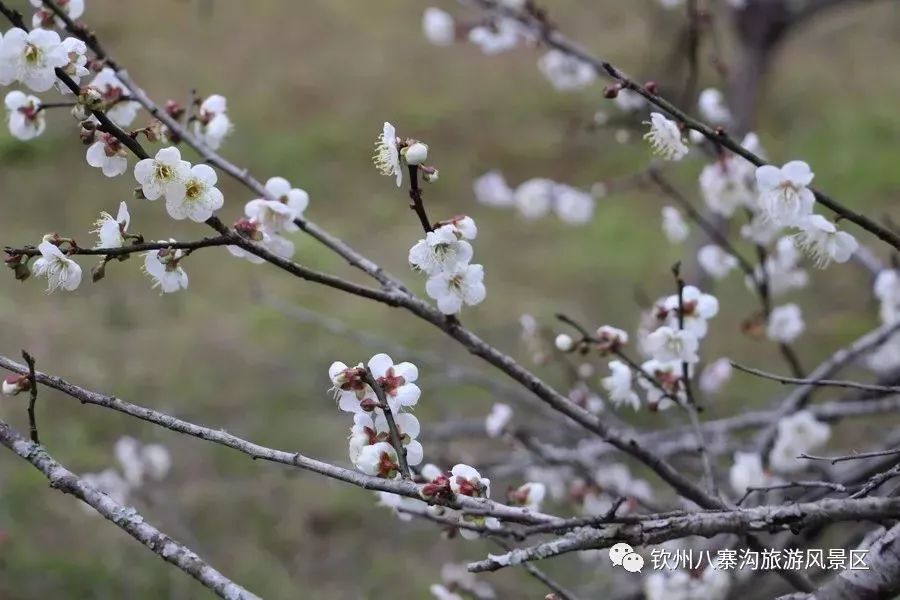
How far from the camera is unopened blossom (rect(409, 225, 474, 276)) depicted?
2.54 ft

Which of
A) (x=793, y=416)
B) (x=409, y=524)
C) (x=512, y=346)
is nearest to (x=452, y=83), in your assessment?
(x=512, y=346)

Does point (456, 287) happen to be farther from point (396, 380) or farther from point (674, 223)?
point (674, 223)

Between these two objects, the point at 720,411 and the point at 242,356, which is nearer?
the point at 720,411

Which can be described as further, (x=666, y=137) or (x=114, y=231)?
(x=666, y=137)

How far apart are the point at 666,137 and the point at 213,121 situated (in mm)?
554

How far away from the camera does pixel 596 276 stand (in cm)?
381

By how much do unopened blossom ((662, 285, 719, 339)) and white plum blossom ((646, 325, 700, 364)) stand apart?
3 cm

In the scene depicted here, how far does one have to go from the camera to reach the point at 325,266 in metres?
3.78

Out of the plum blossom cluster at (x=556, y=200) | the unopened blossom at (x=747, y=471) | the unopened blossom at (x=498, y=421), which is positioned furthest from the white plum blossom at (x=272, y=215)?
the plum blossom cluster at (x=556, y=200)

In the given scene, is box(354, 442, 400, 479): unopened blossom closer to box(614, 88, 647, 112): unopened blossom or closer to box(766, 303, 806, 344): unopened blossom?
box(766, 303, 806, 344): unopened blossom

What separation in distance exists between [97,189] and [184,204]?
3671 mm

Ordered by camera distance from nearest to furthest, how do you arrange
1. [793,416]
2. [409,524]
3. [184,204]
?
[184,204] < [793,416] < [409,524]

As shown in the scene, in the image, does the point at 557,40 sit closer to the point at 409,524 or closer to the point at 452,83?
the point at 409,524

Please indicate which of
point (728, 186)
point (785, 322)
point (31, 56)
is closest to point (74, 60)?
point (31, 56)
